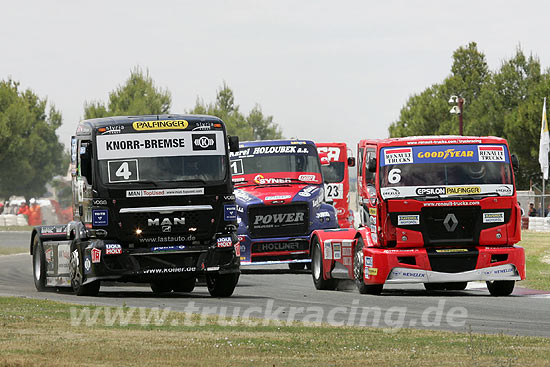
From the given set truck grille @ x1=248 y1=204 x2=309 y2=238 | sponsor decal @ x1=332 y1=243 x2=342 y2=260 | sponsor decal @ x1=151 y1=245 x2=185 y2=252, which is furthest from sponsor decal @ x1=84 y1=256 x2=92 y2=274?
truck grille @ x1=248 y1=204 x2=309 y2=238

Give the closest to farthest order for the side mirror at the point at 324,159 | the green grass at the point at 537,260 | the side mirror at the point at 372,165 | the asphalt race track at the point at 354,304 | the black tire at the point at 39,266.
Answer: the asphalt race track at the point at 354,304
the side mirror at the point at 372,165
the black tire at the point at 39,266
the green grass at the point at 537,260
the side mirror at the point at 324,159

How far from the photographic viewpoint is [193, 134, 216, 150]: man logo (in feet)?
58.3

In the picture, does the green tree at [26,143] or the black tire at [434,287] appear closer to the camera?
the black tire at [434,287]

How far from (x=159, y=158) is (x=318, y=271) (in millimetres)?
4499

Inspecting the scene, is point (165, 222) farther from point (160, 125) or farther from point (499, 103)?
point (499, 103)

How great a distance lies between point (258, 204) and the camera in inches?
958

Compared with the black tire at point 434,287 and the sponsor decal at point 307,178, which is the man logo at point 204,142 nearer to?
the black tire at point 434,287

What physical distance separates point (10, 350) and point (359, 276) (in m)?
9.42

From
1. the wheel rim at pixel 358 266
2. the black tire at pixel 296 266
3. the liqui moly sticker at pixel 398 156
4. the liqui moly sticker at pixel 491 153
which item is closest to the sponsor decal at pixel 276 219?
the black tire at pixel 296 266

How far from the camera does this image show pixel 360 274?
62.9ft

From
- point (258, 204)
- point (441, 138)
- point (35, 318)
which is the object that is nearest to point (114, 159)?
point (35, 318)

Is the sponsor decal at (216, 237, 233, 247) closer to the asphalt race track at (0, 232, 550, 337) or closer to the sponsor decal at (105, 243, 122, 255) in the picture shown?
the asphalt race track at (0, 232, 550, 337)

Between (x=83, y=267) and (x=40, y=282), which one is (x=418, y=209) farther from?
(x=40, y=282)

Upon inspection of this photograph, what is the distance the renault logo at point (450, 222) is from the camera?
719 inches
